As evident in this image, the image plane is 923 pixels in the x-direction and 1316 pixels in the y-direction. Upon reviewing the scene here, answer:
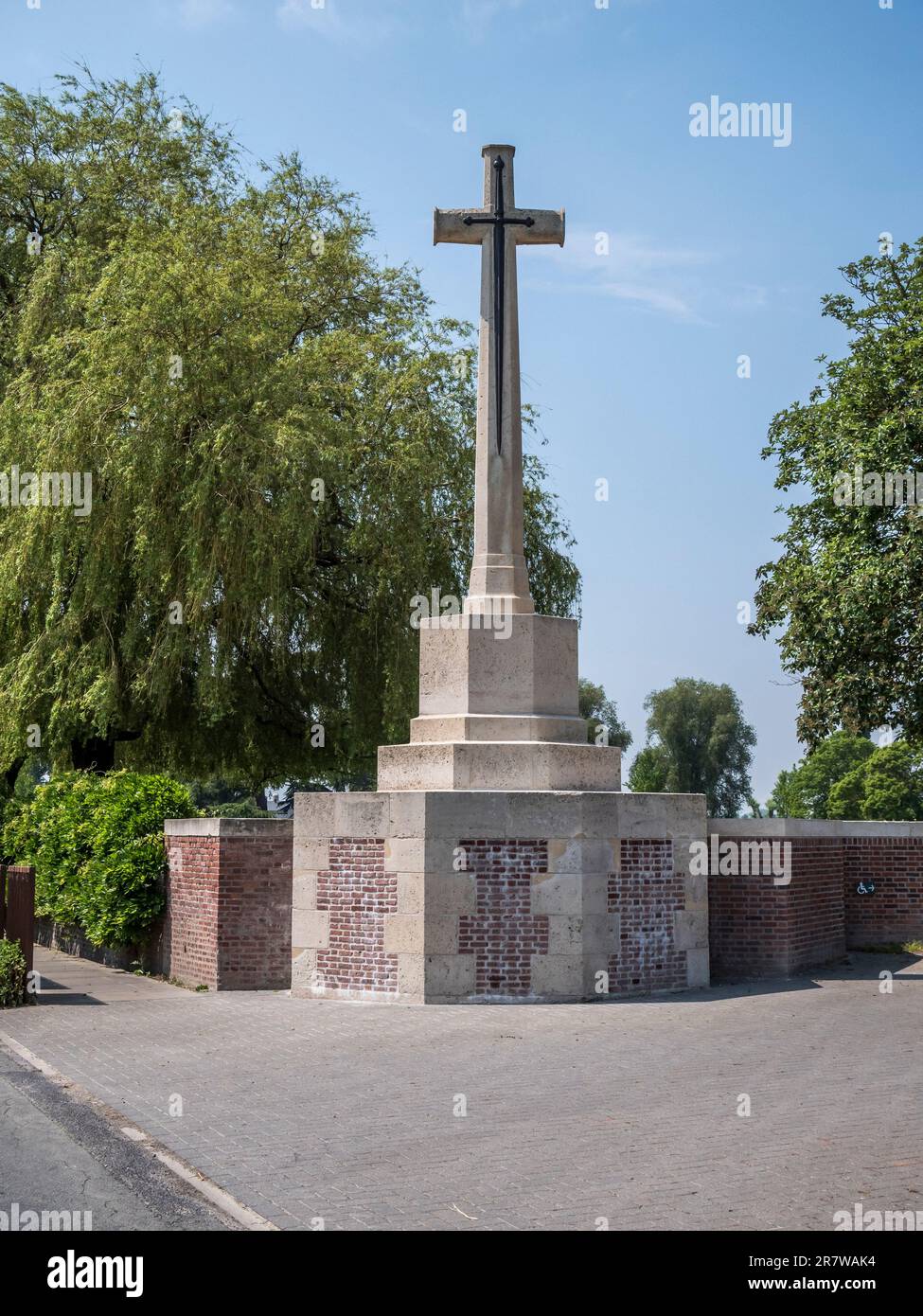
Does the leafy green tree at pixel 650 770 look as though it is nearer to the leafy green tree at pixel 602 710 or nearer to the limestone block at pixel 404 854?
the leafy green tree at pixel 602 710

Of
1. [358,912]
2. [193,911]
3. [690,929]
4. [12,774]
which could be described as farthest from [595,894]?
[12,774]

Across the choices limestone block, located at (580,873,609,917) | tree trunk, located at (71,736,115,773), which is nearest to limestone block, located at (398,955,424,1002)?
limestone block, located at (580,873,609,917)

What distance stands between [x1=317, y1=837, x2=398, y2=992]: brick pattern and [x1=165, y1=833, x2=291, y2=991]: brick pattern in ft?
3.13

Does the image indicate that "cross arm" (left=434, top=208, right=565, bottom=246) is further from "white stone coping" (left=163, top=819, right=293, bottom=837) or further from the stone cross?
"white stone coping" (left=163, top=819, right=293, bottom=837)

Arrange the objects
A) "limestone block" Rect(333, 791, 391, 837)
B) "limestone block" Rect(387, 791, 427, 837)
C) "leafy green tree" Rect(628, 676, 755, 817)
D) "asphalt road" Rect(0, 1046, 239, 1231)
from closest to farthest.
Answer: "asphalt road" Rect(0, 1046, 239, 1231) < "limestone block" Rect(387, 791, 427, 837) < "limestone block" Rect(333, 791, 391, 837) < "leafy green tree" Rect(628, 676, 755, 817)

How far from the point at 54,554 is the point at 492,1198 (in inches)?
602

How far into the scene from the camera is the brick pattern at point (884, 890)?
16531mm

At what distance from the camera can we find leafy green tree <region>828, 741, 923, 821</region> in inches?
2768

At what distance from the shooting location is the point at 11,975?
13.3m

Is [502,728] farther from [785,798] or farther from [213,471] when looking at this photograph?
[785,798]

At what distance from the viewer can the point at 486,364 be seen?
14141 mm

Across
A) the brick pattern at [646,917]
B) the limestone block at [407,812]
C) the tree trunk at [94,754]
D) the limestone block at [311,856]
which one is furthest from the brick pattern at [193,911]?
the tree trunk at [94,754]

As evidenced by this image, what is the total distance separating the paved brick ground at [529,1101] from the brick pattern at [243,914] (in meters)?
0.94

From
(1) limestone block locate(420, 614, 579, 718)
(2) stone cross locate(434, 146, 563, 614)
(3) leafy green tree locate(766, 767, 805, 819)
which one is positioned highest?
(2) stone cross locate(434, 146, 563, 614)
